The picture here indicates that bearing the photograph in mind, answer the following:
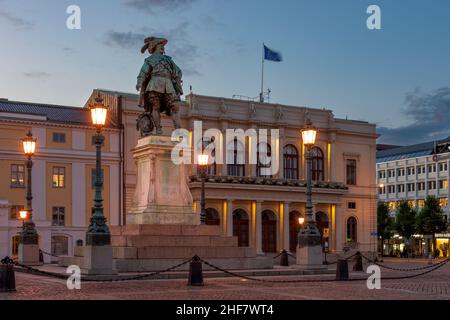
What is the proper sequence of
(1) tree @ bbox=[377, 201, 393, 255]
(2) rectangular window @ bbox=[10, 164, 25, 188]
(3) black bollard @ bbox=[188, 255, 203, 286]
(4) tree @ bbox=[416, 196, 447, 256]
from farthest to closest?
1. (1) tree @ bbox=[377, 201, 393, 255]
2. (4) tree @ bbox=[416, 196, 447, 256]
3. (2) rectangular window @ bbox=[10, 164, 25, 188]
4. (3) black bollard @ bbox=[188, 255, 203, 286]

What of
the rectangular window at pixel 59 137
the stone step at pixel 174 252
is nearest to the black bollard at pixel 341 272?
the stone step at pixel 174 252

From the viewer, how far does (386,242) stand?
115 m

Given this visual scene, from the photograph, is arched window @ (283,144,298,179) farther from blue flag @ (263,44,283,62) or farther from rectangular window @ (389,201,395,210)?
rectangular window @ (389,201,395,210)

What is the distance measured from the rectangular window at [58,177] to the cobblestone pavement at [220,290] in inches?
1489

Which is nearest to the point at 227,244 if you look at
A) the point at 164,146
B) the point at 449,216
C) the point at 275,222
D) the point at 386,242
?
the point at 164,146

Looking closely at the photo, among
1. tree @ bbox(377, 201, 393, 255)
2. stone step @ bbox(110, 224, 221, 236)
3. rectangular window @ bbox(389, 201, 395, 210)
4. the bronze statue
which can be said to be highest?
the bronze statue

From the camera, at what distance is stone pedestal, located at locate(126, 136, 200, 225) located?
3059cm

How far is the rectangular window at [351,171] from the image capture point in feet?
264

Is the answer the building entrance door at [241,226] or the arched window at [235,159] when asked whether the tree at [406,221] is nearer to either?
the building entrance door at [241,226]

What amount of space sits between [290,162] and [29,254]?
4210cm

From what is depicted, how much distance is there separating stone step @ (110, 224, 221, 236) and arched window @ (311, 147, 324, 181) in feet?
155

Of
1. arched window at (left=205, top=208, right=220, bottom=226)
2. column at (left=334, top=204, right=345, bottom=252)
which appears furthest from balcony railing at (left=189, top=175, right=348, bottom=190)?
arched window at (left=205, top=208, right=220, bottom=226)

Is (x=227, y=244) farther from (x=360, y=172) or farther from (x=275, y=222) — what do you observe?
(x=360, y=172)
